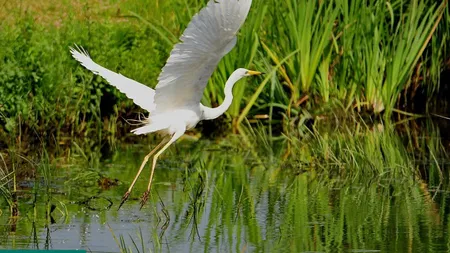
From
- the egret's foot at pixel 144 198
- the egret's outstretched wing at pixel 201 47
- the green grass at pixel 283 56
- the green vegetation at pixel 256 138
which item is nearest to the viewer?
the egret's outstretched wing at pixel 201 47

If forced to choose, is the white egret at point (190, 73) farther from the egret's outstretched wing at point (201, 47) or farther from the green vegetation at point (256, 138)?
the green vegetation at point (256, 138)

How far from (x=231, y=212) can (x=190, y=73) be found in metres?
1.15

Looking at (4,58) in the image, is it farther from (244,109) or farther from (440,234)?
(440,234)

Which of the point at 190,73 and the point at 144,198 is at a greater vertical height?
the point at 190,73

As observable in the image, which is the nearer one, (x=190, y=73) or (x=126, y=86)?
(x=190, y=73)

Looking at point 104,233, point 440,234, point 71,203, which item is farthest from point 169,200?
point 440,234

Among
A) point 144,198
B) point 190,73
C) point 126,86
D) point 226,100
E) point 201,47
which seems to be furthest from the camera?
point 126,86

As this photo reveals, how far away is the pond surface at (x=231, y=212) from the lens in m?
7.86

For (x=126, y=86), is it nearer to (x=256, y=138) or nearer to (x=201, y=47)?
(x=201, y=47)

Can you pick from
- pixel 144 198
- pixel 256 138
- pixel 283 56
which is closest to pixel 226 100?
pixel 144 198

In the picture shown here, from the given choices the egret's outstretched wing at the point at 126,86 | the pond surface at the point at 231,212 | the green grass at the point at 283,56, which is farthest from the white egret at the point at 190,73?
the green grass at the point at 283,56

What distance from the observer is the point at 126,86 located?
1004 cm

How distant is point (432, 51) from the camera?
1534 centimetres

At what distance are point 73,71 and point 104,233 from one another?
556 cm
